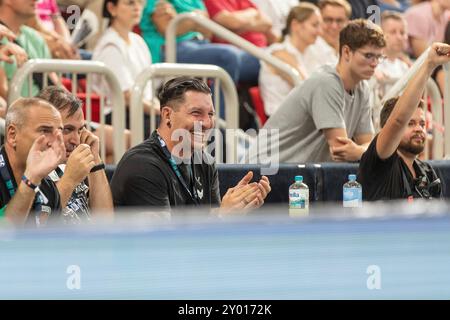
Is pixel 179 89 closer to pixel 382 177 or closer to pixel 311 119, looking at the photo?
pixel 382 177

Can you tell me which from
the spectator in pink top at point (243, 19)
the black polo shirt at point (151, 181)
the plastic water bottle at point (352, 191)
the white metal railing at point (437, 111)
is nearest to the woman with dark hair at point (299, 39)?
the spectator in pink top at point (243, 19)

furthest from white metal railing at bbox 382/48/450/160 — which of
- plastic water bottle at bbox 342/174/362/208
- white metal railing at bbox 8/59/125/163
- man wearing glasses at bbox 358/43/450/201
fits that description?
plastic water bottle at bbox 342/174/362/208

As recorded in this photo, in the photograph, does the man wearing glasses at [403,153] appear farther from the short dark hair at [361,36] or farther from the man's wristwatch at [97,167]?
the man's wristwatch at [97,167]

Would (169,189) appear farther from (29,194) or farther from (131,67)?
(131,67)

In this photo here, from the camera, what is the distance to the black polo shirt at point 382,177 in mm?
6031

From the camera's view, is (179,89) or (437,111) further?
(437,111)

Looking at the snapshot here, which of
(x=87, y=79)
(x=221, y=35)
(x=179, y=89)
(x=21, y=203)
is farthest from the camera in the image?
(x=221, y=35)

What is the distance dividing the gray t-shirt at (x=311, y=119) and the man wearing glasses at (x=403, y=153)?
17.8 inches

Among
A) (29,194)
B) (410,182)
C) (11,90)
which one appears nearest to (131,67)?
(11,90)

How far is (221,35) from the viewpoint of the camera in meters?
8.81

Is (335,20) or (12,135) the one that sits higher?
(335,20)

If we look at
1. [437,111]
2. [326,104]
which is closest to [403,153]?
[326,104]

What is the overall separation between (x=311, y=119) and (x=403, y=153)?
0.89m

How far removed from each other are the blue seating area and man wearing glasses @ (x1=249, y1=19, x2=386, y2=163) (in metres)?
0.62
